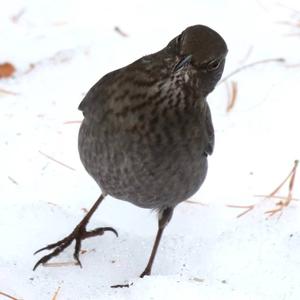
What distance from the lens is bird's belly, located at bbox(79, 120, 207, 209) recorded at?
13.9 ft

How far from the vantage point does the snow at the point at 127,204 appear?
4594 millimetres

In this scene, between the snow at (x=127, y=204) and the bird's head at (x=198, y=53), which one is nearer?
the bird's head at (x=198, y=53)

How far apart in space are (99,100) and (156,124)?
0.40 m

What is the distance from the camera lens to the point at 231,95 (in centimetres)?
600

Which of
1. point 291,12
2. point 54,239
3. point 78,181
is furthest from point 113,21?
point 54,239

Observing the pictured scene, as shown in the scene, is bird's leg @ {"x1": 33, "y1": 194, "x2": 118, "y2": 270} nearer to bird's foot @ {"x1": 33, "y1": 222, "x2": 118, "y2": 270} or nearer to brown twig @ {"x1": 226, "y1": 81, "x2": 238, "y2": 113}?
bird's foot @ {"x1": 33, "y1": 222, "x2": 118, "y2": 270}

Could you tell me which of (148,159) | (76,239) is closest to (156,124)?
(148,159)

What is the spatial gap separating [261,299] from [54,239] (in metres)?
1.28

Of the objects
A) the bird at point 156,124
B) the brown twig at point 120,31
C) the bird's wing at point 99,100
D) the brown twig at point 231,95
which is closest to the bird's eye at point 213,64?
the bird at point 156,124

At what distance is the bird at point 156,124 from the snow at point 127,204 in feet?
0.80

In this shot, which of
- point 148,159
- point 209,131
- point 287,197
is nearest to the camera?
point 148,159

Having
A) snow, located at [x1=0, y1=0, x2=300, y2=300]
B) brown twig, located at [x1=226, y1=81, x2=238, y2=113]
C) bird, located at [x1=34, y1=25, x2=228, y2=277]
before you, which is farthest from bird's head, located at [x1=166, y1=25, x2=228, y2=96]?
brown twig, located at [x1=226, y1=81, x2=238, y2=113]

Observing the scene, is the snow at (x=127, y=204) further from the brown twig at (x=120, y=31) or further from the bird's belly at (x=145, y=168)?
the bird's belly at (x=145, y=168)

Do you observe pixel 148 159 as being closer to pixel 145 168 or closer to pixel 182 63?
pixel 145 168
